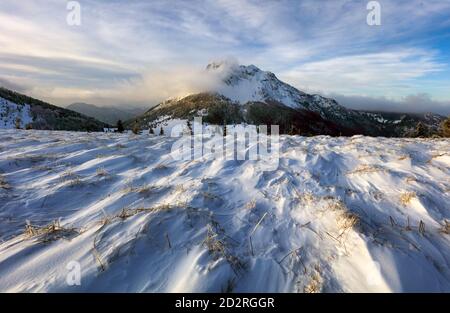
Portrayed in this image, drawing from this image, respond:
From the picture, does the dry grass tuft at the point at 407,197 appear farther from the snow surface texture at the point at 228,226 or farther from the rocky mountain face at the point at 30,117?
the rocky mountain face at the point at 30,117

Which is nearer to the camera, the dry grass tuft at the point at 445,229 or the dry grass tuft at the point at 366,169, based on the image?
the dry grass tuft at the point at 445,229

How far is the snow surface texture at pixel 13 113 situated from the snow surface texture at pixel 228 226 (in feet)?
102

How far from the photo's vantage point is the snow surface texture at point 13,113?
30237mm

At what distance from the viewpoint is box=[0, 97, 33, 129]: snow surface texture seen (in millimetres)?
30237

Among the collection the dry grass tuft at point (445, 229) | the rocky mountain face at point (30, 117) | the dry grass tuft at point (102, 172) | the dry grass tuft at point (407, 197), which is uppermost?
the rocky mountain face at point (30, 117)

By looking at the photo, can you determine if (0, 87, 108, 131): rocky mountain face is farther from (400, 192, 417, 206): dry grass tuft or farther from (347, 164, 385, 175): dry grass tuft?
(400, 192, 417, 206): dry grass tuft

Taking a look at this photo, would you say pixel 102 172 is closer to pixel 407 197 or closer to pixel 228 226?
pixel 228 226

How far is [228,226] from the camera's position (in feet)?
11.5

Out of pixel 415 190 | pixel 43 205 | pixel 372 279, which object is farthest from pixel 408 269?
pixel 43 205

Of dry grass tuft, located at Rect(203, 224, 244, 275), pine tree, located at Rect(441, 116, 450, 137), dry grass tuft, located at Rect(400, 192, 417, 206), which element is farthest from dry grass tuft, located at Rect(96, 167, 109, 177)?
A: pine tree, located at Rect(441, 116, 450, 137)

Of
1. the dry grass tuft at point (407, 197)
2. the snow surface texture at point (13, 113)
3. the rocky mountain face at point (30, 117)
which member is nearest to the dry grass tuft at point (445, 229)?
the dry grass tuft at point (407, 197)

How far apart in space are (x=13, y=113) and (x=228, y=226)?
40.2 meters

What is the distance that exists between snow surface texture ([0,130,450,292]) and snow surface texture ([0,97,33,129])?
31081mm
